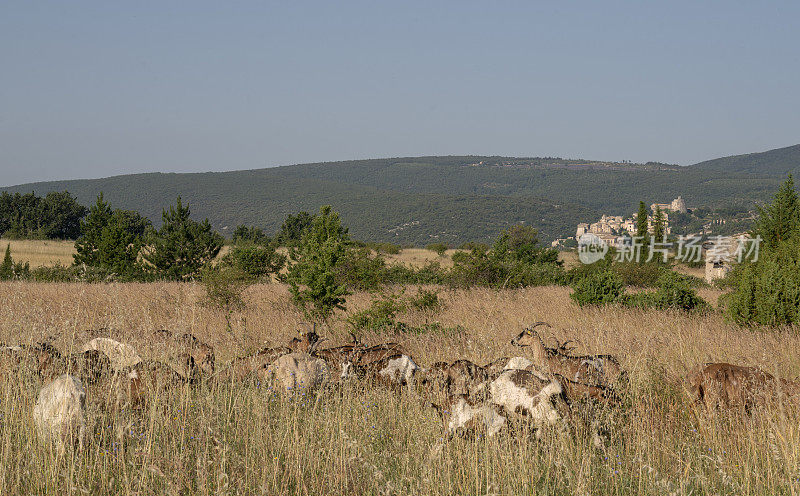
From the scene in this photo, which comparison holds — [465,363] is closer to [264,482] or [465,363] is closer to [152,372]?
[264,482]

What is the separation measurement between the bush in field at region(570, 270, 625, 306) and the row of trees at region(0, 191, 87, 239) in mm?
65160

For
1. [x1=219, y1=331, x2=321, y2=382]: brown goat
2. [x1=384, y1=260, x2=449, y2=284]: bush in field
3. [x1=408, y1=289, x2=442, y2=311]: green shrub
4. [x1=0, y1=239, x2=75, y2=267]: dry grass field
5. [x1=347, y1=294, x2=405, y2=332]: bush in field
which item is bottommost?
[x1=0, y1=239, x2=75, y2=267]: dry grass field

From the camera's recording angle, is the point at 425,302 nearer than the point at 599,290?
Yes

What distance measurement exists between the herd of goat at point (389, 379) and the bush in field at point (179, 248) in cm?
2315

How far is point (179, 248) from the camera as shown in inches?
1103

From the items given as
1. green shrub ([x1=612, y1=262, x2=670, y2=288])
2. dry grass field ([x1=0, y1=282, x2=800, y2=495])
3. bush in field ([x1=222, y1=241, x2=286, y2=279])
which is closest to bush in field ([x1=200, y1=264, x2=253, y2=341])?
dry grass field ([x1=0, y1=282, x2=800, y2=495])

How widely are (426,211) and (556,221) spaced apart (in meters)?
24.6

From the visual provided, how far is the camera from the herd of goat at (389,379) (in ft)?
11.3

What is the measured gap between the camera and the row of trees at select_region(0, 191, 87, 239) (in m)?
64.8

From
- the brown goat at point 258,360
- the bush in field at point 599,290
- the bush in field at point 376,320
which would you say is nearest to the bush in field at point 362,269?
the bush in field at point 376,320

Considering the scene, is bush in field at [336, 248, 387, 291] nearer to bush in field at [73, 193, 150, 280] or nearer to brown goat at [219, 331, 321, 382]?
brown goat at [219, 331, 321, 382]

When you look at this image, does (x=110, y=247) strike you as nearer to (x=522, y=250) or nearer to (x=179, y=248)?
(x=179, y=248)

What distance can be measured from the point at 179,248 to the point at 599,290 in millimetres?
21182

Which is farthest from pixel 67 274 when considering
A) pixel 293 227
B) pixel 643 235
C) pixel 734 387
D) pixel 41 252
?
pixel 643 235
